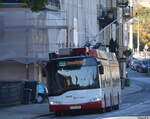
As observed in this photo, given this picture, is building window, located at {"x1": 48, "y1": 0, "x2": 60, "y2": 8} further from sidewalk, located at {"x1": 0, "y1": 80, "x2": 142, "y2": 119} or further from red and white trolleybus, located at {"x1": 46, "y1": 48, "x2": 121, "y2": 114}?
red and white trolleybus, located at {"x1": 46, "y1": 48, "x2": 121, "y2": 114}

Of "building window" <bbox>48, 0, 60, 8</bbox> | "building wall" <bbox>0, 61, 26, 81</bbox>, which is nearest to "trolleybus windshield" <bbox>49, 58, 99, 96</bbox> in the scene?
"building wall" <bbox>0, 61, 26, 81</bbox>

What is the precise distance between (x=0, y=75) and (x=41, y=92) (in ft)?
12.4

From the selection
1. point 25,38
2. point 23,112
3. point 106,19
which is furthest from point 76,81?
point 106,19

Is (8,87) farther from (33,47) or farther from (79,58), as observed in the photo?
(79,58)

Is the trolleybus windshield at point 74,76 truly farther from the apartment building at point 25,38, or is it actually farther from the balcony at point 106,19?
the balcony at point 106,19

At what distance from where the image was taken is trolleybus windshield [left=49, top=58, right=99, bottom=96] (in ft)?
63.6

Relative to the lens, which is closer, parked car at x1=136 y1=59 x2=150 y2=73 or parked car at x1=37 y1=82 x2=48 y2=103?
parked car at x1=37 y1=82 x2=48 y2=103

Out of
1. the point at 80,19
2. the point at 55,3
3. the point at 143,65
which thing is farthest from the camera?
the point at 143,65

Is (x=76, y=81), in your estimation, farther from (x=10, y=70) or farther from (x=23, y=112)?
(x=10, y=70)

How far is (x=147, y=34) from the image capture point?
328 ft

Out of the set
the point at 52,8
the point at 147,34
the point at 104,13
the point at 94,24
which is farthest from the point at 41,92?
the point at 147,34

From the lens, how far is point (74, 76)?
63.9 ft

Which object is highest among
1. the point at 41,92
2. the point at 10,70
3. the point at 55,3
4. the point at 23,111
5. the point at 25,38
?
the point at 55,3

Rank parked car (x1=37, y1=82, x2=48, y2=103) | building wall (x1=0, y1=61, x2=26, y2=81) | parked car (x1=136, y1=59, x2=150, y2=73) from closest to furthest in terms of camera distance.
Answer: parked car (x1=37, y1=82, x2=48, y2=103)
building wall (x1=0, y1=61, x2=26, y2=81)
parked car (x1=136, y1=59, x2=150, y2=73)
